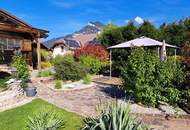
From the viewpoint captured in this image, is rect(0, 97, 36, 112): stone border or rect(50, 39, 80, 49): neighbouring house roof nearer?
rect(0, 97, 36, 112): stone border

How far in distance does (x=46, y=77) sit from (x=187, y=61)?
11.6 metres

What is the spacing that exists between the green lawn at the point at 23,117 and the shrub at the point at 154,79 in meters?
3.03

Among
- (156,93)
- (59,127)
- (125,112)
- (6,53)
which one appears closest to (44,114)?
(59,127)

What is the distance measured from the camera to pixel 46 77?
21.1 meters

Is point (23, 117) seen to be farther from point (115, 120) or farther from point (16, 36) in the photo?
point (16, 36)

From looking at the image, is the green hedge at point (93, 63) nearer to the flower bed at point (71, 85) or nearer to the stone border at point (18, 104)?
the flower bed at point (71, 85)

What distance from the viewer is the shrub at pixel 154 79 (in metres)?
12.1

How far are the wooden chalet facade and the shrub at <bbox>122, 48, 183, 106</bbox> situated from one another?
530 inches

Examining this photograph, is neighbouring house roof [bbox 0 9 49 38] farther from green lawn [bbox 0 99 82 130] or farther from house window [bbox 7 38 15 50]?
green lawn [bbox 0 99 82 130]

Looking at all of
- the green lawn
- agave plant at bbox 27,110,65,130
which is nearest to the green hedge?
the green lawn

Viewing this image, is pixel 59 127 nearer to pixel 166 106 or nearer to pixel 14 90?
pixel 166 106

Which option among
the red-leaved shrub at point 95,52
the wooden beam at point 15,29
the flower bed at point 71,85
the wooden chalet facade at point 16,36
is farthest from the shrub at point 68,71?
the red-leaved shrub at point 95,52

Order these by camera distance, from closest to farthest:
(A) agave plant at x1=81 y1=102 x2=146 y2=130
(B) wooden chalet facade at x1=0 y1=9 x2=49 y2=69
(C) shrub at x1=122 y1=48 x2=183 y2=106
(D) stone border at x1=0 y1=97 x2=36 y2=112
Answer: (A) agave plant at x1=81 y1=102 x2=146 y2=130, (C) shrub at x1=122 y1=48 x2=183 y2=106, (D) stone border at x1=0 y1=97 x2=36 y2=112, (B) wooden chalet facade at x1=0 y1=9 x2=49 y2=69

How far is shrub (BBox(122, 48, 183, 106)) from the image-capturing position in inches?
475
